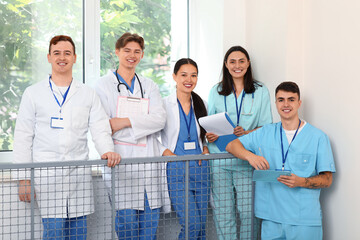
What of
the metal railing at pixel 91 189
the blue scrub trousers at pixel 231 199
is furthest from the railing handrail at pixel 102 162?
the blue scrub trousers at pixel 231 199

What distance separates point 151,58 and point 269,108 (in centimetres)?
139

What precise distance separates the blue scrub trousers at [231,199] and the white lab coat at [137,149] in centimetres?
38

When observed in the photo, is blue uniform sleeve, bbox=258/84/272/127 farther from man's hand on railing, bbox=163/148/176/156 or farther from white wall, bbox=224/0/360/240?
man's hand on railing, bbox=163/148/176/156

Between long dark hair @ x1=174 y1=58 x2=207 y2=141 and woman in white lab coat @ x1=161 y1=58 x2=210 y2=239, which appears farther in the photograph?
long dark hair @ x1=174 y1=58 x2=207 y2=141

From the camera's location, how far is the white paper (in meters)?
2.77

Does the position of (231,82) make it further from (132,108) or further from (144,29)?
(144,29)

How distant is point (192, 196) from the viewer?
114 inches

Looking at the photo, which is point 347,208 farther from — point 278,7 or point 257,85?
point 278,7

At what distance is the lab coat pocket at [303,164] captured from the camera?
2.60 metres

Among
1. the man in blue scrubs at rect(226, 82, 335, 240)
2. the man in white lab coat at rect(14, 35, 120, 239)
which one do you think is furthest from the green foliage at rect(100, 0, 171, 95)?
the man in blue scrubs at rect(226, 82, 335, 240)

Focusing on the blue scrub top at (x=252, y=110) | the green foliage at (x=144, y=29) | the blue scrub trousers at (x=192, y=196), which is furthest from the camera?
the green foliage at (x=144, y=29)

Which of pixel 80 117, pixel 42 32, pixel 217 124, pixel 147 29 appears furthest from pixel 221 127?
pixel 42 32

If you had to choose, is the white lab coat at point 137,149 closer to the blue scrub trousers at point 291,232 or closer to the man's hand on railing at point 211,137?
the man's hand on railing at point 211,137

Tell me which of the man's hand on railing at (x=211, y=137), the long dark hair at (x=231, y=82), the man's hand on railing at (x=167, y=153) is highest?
the long dark hair at (x=231, y=82)
